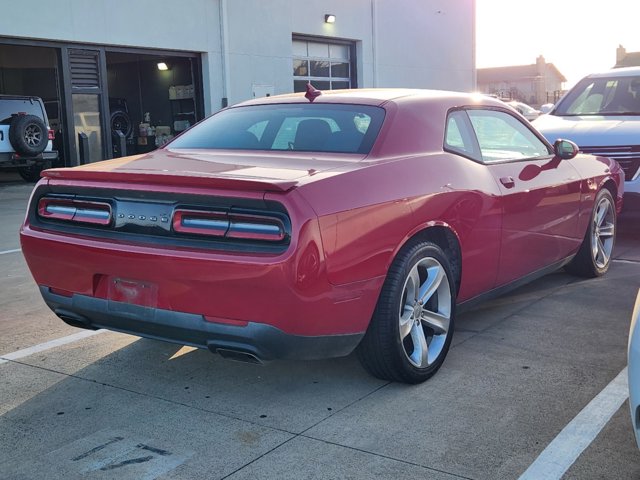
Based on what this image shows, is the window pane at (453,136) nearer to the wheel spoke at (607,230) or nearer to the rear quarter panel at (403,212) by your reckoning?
the rear quarter panel at (403,212)

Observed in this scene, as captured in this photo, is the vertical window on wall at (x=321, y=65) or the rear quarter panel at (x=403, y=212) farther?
the vertical window on wall at (x=321, y=65)

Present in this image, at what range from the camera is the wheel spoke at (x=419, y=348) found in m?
3.84

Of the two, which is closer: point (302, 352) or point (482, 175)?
point (302, 352)

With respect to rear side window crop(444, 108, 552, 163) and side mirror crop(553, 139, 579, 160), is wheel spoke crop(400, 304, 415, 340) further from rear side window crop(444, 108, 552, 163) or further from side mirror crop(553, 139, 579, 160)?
side mirror crop(553, 139, 579, 160)

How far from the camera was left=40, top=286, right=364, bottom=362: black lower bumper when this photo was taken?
3240 millimetres

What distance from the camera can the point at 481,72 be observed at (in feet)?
279

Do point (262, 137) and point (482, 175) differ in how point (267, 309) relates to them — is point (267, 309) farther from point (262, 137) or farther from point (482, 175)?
point (482, 175)

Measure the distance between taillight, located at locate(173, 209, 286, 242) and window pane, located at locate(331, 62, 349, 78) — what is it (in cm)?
1925

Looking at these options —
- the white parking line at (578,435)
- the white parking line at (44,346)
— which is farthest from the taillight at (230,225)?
the white parking line at (44,346)

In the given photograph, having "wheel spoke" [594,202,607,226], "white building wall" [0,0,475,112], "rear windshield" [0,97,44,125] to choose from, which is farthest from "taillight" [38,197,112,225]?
"rear windshield" [0,97,44,125]

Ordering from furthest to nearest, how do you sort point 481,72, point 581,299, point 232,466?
point 481,72
point 581,299
point 232,466

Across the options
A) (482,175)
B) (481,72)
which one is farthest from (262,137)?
(481,72)

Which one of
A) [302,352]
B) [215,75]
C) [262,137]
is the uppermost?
[215,75]

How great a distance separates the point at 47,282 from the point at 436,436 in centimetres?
207
